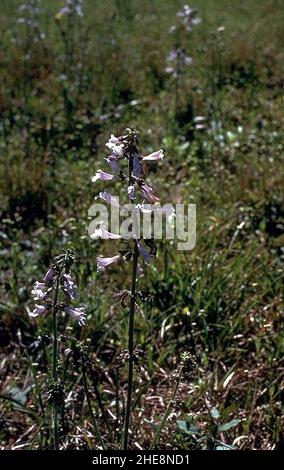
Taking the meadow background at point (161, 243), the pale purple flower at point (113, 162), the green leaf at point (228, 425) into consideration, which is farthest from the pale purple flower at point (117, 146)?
the green leaf at point (228, 425)

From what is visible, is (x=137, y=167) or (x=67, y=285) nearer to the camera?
(x=137, y=167)

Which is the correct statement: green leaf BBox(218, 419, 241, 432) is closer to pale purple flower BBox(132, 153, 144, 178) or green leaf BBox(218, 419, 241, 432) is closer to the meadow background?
the meadow background

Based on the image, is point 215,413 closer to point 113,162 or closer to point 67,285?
point 67,285

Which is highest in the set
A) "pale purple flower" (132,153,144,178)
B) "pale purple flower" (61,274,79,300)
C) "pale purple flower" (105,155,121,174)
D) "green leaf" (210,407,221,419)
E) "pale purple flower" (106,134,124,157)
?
"pale purple flower" (106,134,124,157)

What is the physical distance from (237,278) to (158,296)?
0.54m

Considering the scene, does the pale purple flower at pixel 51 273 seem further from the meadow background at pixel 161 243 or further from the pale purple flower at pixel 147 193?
the pale purple flower at pixel 147 193

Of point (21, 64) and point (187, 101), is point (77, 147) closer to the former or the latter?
point (187, 101)

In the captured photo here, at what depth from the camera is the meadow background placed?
3.11 meters

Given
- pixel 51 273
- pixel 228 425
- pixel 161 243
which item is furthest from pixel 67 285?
pixel 161 243

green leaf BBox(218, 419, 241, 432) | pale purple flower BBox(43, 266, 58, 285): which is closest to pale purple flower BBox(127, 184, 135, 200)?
pale purple flower BBox(43, 266, 58, 285)

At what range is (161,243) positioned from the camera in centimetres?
421

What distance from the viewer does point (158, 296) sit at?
3.77 m

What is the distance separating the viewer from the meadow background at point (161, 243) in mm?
3113
